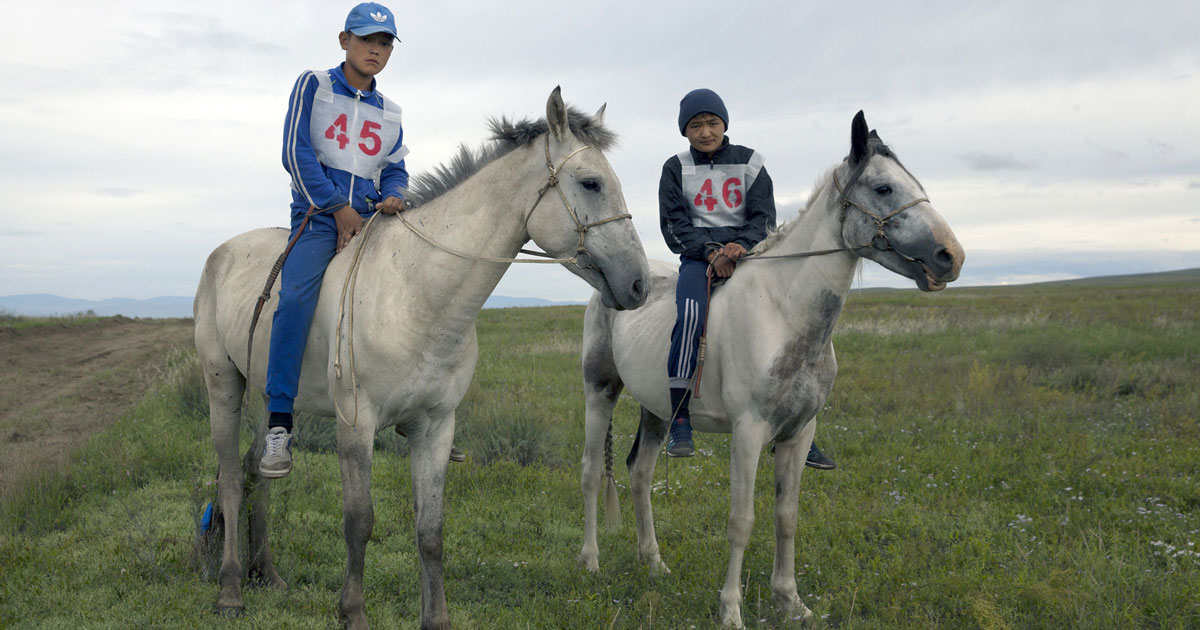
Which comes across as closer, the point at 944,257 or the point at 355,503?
the point at 355,503

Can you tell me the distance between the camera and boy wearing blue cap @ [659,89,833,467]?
4965 mm

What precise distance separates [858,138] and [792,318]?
3.69ft

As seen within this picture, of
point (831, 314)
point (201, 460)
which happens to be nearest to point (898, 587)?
point (831, 314)

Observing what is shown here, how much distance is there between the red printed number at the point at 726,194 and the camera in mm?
5230

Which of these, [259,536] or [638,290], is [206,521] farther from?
[638,290]

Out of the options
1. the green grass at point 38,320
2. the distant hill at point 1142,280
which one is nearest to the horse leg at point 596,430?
the green grass at point 38,320

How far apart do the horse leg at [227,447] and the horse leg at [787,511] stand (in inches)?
137

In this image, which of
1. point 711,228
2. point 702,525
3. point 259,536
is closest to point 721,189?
point 711,228

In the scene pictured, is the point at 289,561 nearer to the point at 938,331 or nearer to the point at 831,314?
the point at 831,314

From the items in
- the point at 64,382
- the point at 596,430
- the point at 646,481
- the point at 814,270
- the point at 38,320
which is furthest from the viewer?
the point at 38,320

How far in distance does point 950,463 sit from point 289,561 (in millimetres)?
6426

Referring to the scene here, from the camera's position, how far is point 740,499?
4.60 m

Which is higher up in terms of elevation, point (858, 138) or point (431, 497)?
point (858, 138)

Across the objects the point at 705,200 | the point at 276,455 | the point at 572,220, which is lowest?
the point at 276,455
